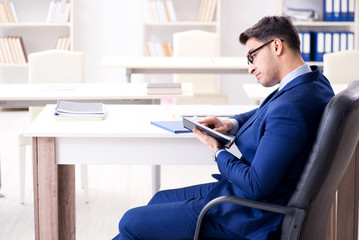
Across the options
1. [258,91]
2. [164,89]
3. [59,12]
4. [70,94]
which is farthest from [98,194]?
[59,12]

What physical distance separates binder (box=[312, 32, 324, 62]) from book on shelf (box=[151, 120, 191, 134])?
3814 mm

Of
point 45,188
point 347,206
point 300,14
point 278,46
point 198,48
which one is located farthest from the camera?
point 300,14

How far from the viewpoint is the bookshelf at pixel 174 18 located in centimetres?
629

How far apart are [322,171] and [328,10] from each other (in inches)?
187

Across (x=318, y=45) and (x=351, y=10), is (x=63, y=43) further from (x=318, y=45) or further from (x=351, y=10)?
(x=351, y=10)

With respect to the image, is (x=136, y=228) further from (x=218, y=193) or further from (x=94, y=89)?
(x=94, y=89)

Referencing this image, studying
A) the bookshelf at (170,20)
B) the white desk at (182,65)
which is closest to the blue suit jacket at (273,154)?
the white desk at (182,65)

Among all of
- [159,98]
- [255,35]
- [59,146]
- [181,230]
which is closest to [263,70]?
[255,35]

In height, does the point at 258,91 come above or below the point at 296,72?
below

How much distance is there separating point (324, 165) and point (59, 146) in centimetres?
106

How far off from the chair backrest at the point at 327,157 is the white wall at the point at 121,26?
4.94 m

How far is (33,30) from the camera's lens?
259 inches

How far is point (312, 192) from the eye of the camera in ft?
5.76

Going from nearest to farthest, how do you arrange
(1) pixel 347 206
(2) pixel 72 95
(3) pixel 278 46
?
1. (3) pixel 278 46
2. (1) pixel 347 206
3. (2) pixel 72 95
